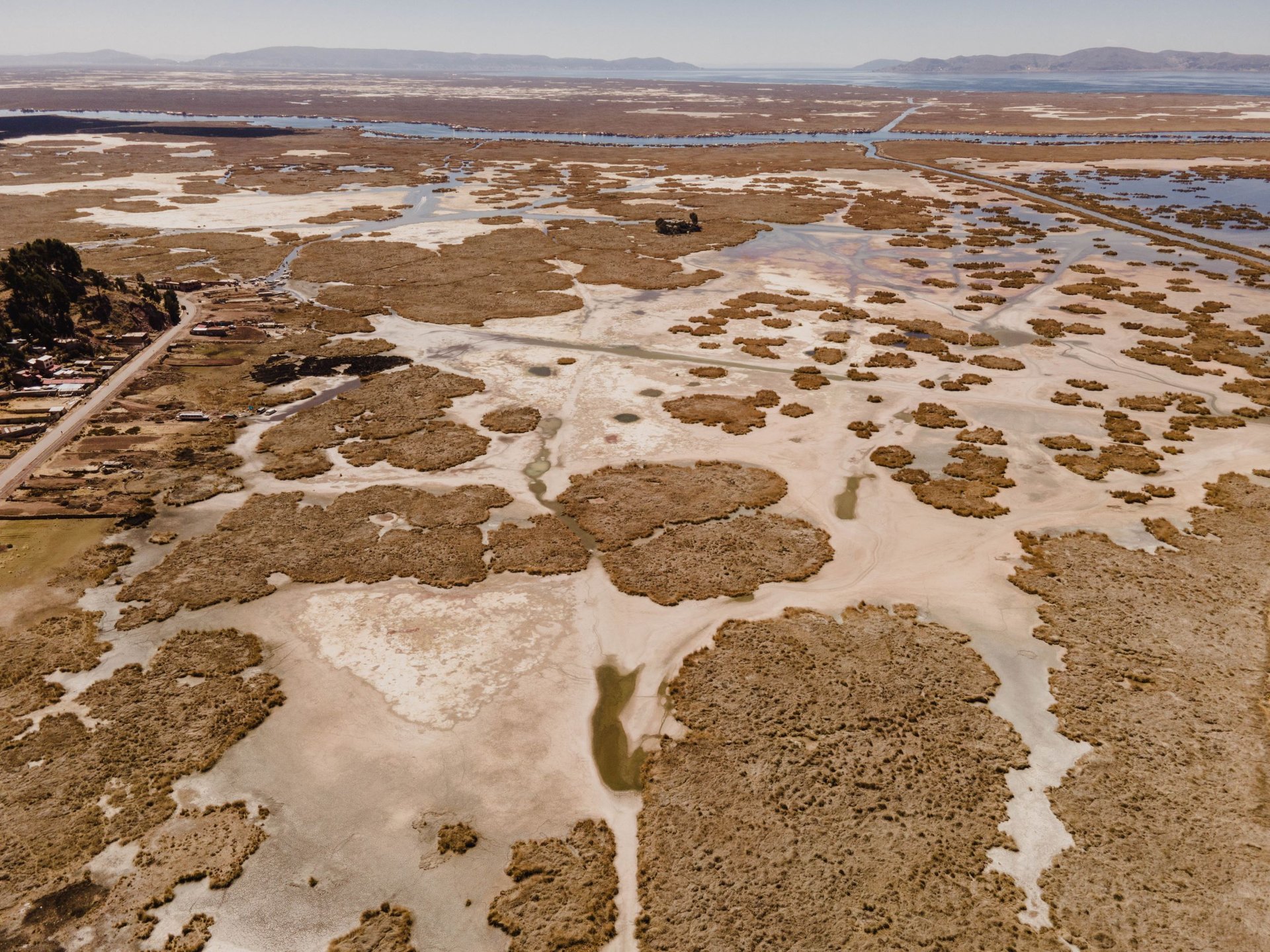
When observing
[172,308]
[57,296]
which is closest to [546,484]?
[172,308]

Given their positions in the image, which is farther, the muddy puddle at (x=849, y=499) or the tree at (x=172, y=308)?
the tree at (x=172, y=308)

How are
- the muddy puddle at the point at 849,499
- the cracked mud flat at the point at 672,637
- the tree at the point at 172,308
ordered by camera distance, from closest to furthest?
the cracked mud flat at the point at 672,637 → the muddy puddle at the point at 849,499 → the tree at the point at 172,308

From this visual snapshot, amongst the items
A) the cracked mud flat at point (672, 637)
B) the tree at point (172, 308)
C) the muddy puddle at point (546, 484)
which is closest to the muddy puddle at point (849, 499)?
the cracked mud flat at point (672, 637)

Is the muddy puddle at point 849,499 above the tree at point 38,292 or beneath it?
beneath

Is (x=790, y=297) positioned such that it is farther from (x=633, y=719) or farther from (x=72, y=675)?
(x=72, y=675)

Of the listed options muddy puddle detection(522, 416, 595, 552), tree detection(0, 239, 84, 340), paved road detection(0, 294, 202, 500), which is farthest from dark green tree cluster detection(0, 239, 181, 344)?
muddy puddle detection(522, 416, 595, 552)

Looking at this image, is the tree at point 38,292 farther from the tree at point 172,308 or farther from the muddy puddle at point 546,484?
the muddy puddle at point 546,484

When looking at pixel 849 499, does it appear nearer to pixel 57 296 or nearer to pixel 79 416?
pixel 79 416

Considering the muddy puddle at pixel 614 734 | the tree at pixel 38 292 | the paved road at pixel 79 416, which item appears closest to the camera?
the muddy puddle at pixel 614 734
